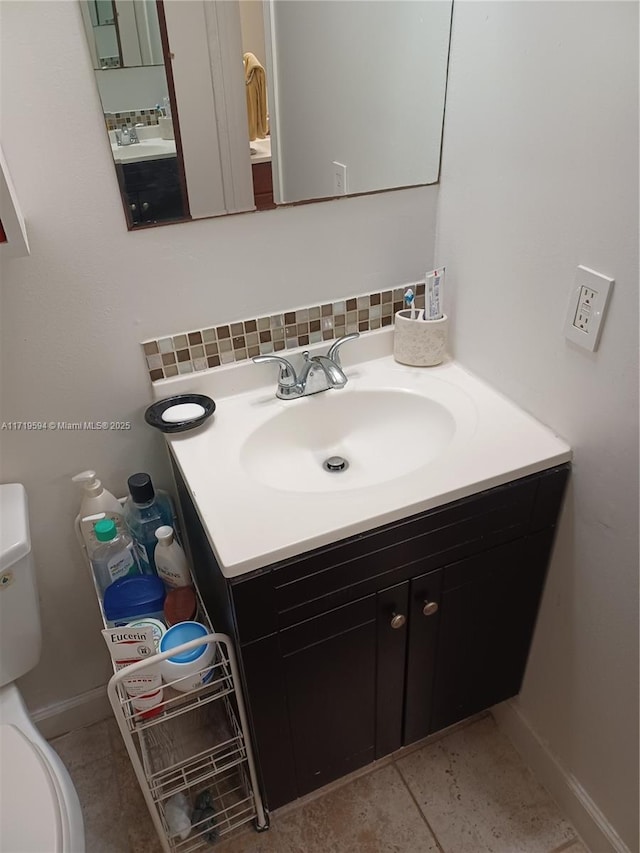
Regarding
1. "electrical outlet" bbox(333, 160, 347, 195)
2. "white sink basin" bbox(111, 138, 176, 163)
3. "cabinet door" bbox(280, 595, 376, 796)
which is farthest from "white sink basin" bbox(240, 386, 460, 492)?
"white sink basin" bbox(111, 138, 176, 163)

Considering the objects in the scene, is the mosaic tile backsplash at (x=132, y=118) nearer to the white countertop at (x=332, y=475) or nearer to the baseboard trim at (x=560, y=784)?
the white countertop at (x=332, y=475)

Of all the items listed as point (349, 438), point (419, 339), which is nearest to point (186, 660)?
point (349, 438)

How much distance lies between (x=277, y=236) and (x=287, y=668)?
31.0 inches

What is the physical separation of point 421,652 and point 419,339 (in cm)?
63

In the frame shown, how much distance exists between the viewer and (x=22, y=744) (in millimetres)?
1080

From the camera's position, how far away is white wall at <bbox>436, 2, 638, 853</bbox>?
2.80ft

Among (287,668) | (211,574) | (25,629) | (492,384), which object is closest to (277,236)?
(492,384)

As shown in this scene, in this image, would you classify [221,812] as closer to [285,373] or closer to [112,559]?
[112,559]

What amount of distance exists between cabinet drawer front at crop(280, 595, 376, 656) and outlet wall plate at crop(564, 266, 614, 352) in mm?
546

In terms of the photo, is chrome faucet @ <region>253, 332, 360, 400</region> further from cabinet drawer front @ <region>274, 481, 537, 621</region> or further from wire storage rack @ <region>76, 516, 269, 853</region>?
wire storage rack @ <region>76, 516, 269, 853</region>

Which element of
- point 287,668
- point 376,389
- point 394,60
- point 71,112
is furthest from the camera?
point 376,389

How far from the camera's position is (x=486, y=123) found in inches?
42.0

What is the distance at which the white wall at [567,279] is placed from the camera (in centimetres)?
85

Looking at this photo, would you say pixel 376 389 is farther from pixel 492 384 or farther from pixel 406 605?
pixel 406 605
